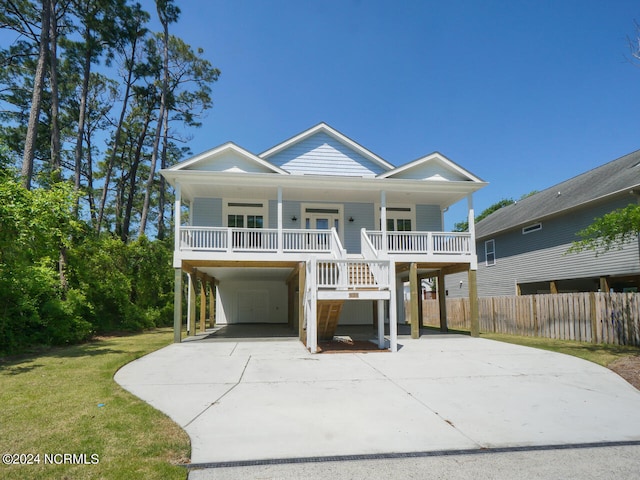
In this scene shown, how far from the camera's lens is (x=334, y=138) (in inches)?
686

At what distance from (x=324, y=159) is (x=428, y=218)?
5182mm

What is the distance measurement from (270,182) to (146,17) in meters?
19.1

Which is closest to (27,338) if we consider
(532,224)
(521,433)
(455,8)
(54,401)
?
(54,401)

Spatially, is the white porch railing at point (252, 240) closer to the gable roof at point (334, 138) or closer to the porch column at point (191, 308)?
the porch column at point (191, 308)

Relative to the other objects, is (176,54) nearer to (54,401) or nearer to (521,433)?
(54,401)

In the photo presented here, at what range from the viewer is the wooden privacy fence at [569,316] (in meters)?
11.1

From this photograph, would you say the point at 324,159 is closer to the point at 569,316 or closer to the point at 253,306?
the point at 253,306

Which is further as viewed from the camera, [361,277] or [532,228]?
[532,228]

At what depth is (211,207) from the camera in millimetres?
16062

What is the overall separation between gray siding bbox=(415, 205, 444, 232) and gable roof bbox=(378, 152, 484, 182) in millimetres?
2002

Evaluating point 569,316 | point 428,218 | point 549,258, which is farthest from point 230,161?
point 549,258

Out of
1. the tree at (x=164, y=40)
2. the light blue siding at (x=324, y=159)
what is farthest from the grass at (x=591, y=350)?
the tree at (x=164, y=40)

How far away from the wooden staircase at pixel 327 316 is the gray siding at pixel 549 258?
10675 mm

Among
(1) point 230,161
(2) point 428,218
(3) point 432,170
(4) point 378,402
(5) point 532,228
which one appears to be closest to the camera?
(4) point 378,402
